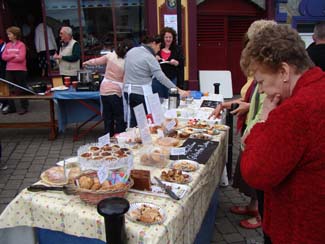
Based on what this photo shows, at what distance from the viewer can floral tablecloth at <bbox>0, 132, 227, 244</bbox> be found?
1.69m

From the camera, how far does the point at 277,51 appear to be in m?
1.44

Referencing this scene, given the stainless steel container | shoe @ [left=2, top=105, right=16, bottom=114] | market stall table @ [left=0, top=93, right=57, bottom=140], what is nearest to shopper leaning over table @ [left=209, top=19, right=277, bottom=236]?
the stainless steel container

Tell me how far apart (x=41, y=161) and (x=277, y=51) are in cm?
419

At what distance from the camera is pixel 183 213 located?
1.94m

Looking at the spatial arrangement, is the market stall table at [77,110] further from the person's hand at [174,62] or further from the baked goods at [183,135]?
the baked goods at [183,135]

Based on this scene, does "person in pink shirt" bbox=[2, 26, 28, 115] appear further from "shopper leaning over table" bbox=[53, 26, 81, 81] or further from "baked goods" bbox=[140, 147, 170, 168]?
"baked goods" bbox=[140, 147, 170, 168]

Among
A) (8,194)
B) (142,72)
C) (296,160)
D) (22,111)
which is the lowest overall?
(8,194)

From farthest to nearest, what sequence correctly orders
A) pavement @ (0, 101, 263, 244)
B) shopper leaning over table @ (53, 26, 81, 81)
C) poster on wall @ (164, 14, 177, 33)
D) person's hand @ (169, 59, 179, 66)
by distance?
1. poster on wall @ (164, 14, 177, 33)
2. shopper leaning over table @ (53, 26, 81, 81)
3. person's hand @ (169, 59, 179, 66)
4. pavement @ (0, 101, 263, 244)

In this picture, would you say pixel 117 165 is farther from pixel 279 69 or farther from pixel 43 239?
pixel 279 69

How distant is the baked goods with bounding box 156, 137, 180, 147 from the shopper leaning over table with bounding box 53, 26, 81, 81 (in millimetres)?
4044

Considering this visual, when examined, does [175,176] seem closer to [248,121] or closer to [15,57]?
[248,121]

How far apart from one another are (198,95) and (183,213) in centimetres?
304

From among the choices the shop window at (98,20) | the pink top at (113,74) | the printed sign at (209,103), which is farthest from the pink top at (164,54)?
the shop window at (98,20)

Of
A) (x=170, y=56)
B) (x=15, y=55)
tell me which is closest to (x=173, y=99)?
(x=170, y=56)
